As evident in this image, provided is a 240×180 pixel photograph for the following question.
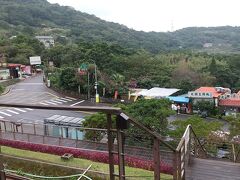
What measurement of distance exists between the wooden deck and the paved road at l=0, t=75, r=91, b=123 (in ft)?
56.9

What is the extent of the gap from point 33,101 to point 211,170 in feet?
92.1

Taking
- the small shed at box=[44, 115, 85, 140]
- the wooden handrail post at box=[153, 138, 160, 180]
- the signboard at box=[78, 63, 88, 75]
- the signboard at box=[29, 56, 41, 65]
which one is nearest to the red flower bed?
the small shed at box=[44, 115, 85, 140]


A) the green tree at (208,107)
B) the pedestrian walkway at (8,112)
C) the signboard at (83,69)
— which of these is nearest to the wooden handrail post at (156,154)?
the pedestrian walkway at (8,112)

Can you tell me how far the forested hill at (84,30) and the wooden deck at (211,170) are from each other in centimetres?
8378

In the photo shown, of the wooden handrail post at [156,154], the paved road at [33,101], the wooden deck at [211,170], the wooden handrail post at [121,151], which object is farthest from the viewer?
the paved road at [33,101]

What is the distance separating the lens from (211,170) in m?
6.00

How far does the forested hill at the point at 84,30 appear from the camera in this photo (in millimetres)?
103438

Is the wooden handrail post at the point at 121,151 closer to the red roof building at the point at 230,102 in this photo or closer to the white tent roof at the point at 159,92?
the red roof building at the point at 230,102

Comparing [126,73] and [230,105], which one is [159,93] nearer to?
[126,73]

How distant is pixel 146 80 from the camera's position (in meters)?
→ 40.9

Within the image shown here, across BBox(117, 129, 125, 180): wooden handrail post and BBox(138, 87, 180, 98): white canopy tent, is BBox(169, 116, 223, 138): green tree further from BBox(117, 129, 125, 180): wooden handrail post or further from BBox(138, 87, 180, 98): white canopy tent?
BBox(138, 87, 180, 98): white canopy tent

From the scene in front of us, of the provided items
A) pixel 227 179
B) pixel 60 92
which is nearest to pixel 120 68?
pixel 60 92

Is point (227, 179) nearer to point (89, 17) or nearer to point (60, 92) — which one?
point (60, 92)

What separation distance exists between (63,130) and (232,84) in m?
34.4
